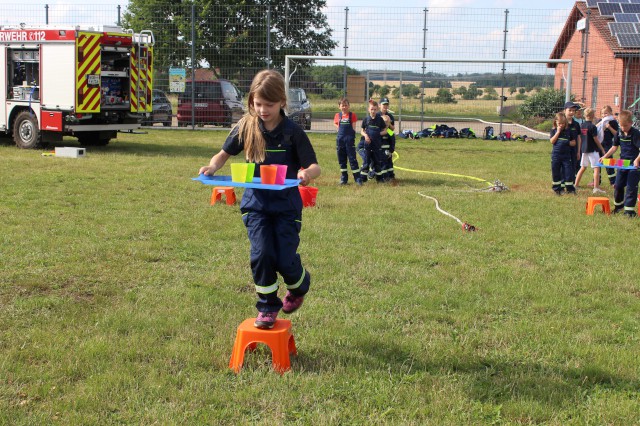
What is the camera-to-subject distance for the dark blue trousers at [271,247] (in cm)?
440

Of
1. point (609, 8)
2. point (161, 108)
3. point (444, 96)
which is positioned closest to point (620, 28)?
point (609, 8)

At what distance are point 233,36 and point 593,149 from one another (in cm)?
1479

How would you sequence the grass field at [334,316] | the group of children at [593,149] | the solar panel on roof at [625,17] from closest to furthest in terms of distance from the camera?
the grass field at [334,316], the group of children at [593,149], the solar panel on roof at [625,17]

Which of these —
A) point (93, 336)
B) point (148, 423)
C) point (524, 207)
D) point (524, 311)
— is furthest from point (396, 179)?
point (148, 423)

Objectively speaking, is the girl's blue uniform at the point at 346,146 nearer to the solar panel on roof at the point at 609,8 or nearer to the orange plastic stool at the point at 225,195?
the orange plastic stool at the point at 225,195

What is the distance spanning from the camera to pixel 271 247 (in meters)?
4.41

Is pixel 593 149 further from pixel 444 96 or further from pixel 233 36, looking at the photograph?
pixel 233 36

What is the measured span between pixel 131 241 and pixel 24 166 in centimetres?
718

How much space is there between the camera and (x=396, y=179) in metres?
13.8

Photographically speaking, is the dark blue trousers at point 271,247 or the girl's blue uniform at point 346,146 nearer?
the dark blue trousers at point 271,247

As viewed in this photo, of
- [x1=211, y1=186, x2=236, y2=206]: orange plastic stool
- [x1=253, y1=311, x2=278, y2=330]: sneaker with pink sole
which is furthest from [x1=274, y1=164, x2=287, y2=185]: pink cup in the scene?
[x1=211, y1=186, x2=236, y2=206]: orange plastic stool

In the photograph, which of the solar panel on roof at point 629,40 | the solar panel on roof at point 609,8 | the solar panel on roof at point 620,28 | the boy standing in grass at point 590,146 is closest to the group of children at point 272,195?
the boy standing in grass at point 590,146

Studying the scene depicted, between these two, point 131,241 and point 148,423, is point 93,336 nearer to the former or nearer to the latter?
point 148,423

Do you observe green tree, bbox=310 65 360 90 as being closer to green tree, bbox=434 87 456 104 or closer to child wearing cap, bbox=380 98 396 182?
green tree, bbox=434 87 456 104
